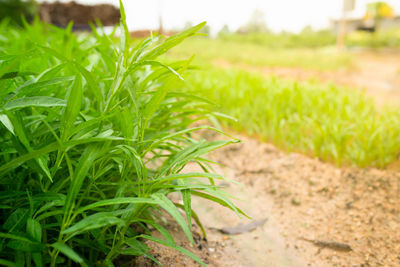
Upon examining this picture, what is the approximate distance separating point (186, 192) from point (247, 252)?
593 mm

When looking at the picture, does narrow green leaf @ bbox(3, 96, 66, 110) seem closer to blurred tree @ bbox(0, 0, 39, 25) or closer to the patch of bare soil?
the patch of bare soil

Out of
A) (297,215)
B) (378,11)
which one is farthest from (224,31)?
(297,215)

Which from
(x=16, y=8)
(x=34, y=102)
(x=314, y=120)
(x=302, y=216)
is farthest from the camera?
(x=16, y=8)

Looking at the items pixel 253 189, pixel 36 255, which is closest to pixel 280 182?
pixel 253 189

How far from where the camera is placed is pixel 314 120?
2422mm

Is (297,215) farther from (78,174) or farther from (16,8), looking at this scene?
(16,8)

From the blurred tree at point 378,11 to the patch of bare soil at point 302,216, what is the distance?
63.0 feet

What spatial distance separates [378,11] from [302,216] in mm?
19712

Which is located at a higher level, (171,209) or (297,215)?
(171,209)

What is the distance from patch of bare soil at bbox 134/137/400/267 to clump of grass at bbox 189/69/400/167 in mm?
134

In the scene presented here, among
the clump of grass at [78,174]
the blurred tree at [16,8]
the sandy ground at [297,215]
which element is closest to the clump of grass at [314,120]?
the sandy ground at [297,215]

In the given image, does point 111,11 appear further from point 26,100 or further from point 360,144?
point 26,100

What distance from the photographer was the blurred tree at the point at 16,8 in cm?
689

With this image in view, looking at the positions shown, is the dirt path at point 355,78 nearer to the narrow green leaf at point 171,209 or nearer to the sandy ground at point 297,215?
the sandy ground at point 297,215
